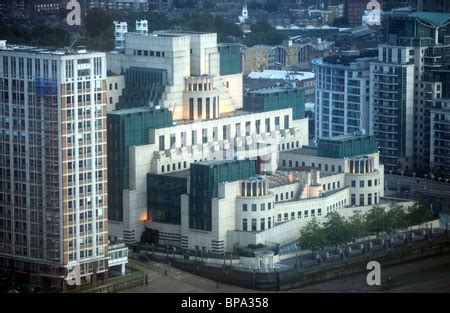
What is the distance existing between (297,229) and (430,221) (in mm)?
3054

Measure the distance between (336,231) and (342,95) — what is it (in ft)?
33.7

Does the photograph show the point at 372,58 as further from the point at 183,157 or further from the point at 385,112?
the point at 183,157

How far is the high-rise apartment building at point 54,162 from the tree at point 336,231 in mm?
4484

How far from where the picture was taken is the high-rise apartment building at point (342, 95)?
4447 cm

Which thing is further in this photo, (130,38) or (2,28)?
(2,28)

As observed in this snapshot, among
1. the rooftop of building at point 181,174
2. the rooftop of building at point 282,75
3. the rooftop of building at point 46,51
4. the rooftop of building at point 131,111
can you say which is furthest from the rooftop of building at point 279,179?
the rooftop of building at point 282,75

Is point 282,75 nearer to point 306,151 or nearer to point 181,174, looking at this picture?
point 306,151

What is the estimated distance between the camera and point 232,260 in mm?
34250

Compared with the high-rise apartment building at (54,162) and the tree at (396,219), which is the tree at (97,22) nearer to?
the tree at (396,219)

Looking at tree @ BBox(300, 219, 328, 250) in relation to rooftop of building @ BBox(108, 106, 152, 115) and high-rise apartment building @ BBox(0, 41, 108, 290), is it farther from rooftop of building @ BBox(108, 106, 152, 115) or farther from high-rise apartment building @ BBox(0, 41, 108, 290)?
rooftop of building @ BBox(108, 106, 152, 115)

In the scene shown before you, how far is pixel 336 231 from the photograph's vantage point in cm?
3541
